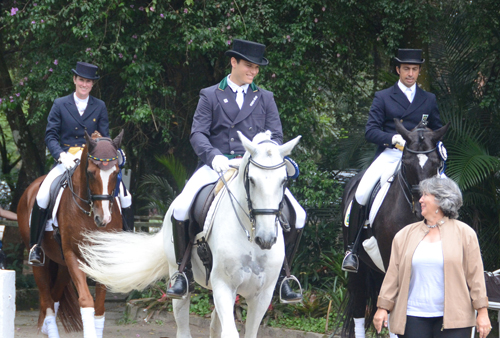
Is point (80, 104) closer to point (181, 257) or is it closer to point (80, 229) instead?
point (80, 229)

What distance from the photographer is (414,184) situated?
565 centimetres

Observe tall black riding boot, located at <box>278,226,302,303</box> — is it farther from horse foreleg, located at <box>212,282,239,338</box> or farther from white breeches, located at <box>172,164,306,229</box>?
horse foreleg, located at <box>212,282,239,338</box>

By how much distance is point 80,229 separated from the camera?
22.3ft

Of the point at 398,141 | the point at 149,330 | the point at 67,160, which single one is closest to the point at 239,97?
the point at 398,141

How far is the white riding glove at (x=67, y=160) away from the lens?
7094mm

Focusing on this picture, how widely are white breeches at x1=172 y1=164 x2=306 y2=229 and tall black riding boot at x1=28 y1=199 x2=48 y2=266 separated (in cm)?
237

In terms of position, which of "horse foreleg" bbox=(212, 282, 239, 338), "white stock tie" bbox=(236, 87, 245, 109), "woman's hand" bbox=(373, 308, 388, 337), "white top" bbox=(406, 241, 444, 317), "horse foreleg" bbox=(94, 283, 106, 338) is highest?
"white stock tie" bbox=(236, 87, 245, 109)

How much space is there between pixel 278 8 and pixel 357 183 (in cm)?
364

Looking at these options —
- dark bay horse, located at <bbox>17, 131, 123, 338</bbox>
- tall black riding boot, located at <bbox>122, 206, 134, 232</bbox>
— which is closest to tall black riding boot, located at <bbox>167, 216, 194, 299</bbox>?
dark bay horse, located at <bbox>17, 131, 123, 338</bbox>

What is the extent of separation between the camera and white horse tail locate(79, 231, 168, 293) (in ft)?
20.2

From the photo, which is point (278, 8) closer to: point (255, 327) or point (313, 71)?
point (313, 71)

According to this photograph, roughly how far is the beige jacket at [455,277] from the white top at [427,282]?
4 centimetres

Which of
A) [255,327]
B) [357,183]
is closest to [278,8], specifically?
[357,183]

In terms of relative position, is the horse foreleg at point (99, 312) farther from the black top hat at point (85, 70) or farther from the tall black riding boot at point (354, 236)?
the tall black riding boot at point (354, 236)
